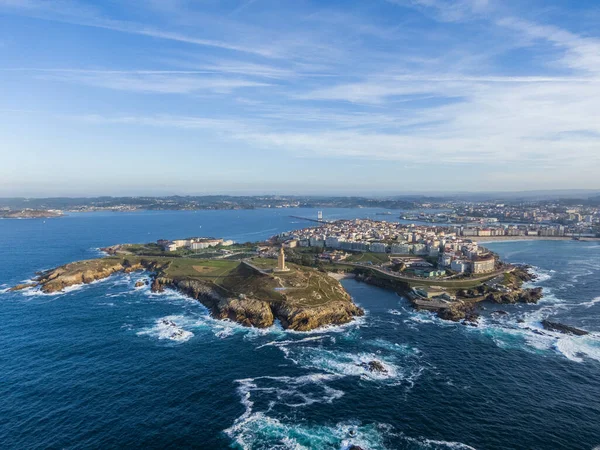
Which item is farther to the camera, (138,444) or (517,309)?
(517,309)

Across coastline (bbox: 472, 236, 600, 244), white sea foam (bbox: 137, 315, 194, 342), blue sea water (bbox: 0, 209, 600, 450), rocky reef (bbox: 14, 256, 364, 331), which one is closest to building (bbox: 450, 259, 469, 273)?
blue sea water (bbox: 0, 209, 600, 450)

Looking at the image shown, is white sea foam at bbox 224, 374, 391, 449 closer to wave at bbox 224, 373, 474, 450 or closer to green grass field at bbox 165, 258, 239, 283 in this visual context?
wave at bbox 224, 373, 474, 450

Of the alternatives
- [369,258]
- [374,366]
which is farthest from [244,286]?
[369,258]

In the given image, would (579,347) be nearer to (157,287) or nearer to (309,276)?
(309,276)

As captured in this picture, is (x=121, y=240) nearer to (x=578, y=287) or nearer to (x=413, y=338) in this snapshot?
(x=413, y=338)

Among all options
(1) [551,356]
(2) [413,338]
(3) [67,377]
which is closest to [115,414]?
(3) [67,377]

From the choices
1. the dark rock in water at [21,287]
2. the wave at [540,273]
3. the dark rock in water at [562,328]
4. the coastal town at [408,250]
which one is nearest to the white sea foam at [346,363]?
the dark rock in water at [562,328]

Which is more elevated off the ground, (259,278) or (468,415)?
(259,278)
